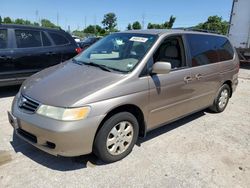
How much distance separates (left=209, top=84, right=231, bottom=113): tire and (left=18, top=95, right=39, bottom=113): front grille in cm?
368

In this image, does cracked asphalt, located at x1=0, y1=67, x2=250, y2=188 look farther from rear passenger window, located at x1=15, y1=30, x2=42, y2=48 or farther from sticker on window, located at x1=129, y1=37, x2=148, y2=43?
rear passenger window, located at x1=15, y1=30, x2=42, y2=48

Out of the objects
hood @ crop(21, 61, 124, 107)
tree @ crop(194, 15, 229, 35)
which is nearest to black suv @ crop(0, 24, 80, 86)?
hood @ crop(21, 61, 124, 107)

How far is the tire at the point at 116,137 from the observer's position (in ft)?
10.2

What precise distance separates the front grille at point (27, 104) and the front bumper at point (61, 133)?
2.6 inches

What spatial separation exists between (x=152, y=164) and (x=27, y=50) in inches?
170

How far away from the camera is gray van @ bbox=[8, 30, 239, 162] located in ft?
9.54

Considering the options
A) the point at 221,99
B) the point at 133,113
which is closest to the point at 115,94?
the point at 133,113

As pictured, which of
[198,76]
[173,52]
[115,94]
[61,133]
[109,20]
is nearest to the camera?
[61,133]

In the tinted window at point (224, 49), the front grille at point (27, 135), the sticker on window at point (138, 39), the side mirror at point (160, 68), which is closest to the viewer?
the front grille at point (27, 135)

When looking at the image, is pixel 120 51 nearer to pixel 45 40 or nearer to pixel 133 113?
pixel 133 113

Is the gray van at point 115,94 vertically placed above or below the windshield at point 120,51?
below

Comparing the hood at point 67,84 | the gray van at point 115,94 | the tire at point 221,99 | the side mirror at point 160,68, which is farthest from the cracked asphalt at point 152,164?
the side mirror at point 160,68

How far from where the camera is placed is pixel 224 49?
5.45 metres

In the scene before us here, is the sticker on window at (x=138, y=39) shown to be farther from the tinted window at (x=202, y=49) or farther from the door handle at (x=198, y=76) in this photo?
the door handle at (x=198, y=76)
